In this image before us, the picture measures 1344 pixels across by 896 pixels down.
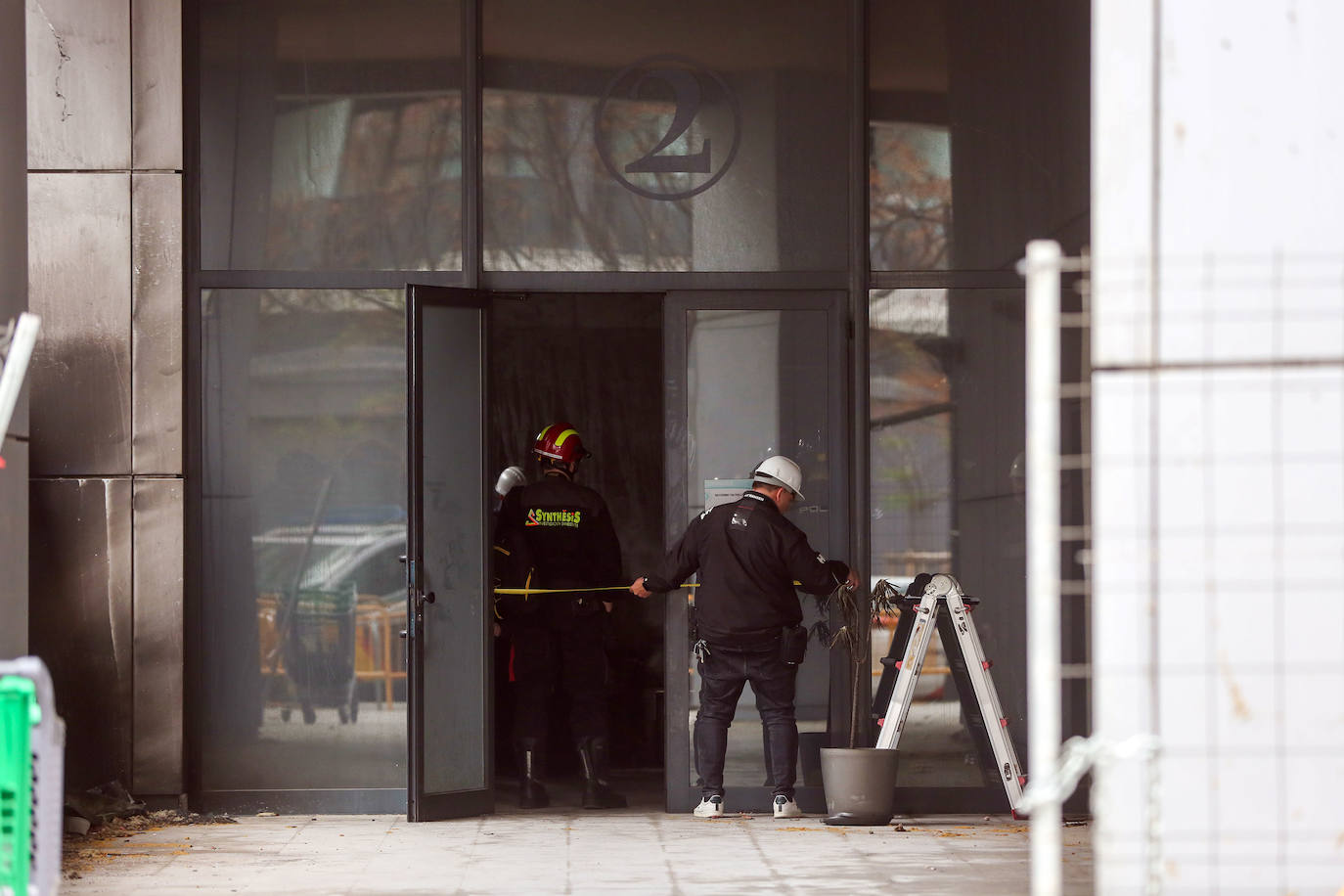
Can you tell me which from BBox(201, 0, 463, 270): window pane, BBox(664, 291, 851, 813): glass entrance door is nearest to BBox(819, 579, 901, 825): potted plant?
BBox(664, 291, 851, 813): glass entrance door

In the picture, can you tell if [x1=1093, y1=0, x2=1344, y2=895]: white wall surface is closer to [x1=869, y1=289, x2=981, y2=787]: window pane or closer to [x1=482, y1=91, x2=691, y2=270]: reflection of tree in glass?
[x1=869, y1=289, x2=981, y2=787]: window pane

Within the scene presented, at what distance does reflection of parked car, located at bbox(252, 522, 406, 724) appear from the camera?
7.80 meters

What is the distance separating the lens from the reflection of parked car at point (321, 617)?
7.80m

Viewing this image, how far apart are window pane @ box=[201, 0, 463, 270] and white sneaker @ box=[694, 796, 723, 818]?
2860 millimetres

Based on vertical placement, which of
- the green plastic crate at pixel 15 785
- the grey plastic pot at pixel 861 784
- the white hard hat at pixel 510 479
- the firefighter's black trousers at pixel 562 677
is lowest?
the grey plastic pot at pixel 861 784

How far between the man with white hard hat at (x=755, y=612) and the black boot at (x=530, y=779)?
37.1 inches

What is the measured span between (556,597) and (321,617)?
1.25 metres

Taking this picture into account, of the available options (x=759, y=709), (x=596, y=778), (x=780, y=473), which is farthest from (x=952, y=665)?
(x=596, y=778)

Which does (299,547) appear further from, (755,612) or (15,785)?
(15,785)

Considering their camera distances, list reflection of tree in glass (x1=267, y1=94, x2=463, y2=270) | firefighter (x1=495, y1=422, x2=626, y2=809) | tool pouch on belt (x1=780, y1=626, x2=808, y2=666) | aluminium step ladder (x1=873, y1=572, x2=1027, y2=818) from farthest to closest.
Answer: firefighter (x1=495, y1=422, x2=626, y2=809), reflection of tree in glass (x1=267, y1=94, x2=463, y2=270), tool pouch on belt (x1=780, y1=626, x2=808, y2=666), aluminium step ladder (x1=873, y1=572, x2=1027, y2=818)

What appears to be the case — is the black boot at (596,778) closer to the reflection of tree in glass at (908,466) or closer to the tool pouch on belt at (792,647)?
the tool pouch on belt at (792,647)

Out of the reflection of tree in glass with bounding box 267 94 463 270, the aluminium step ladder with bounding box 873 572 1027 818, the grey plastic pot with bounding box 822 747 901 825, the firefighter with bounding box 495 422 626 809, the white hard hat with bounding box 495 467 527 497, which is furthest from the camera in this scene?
the white hard hat with bounding box 495 467 527 497

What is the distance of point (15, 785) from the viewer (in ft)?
12.2

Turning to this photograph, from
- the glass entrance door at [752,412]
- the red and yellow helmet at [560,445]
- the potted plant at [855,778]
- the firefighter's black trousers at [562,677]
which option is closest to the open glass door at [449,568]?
the firefighter's black trousers at [562,677]
